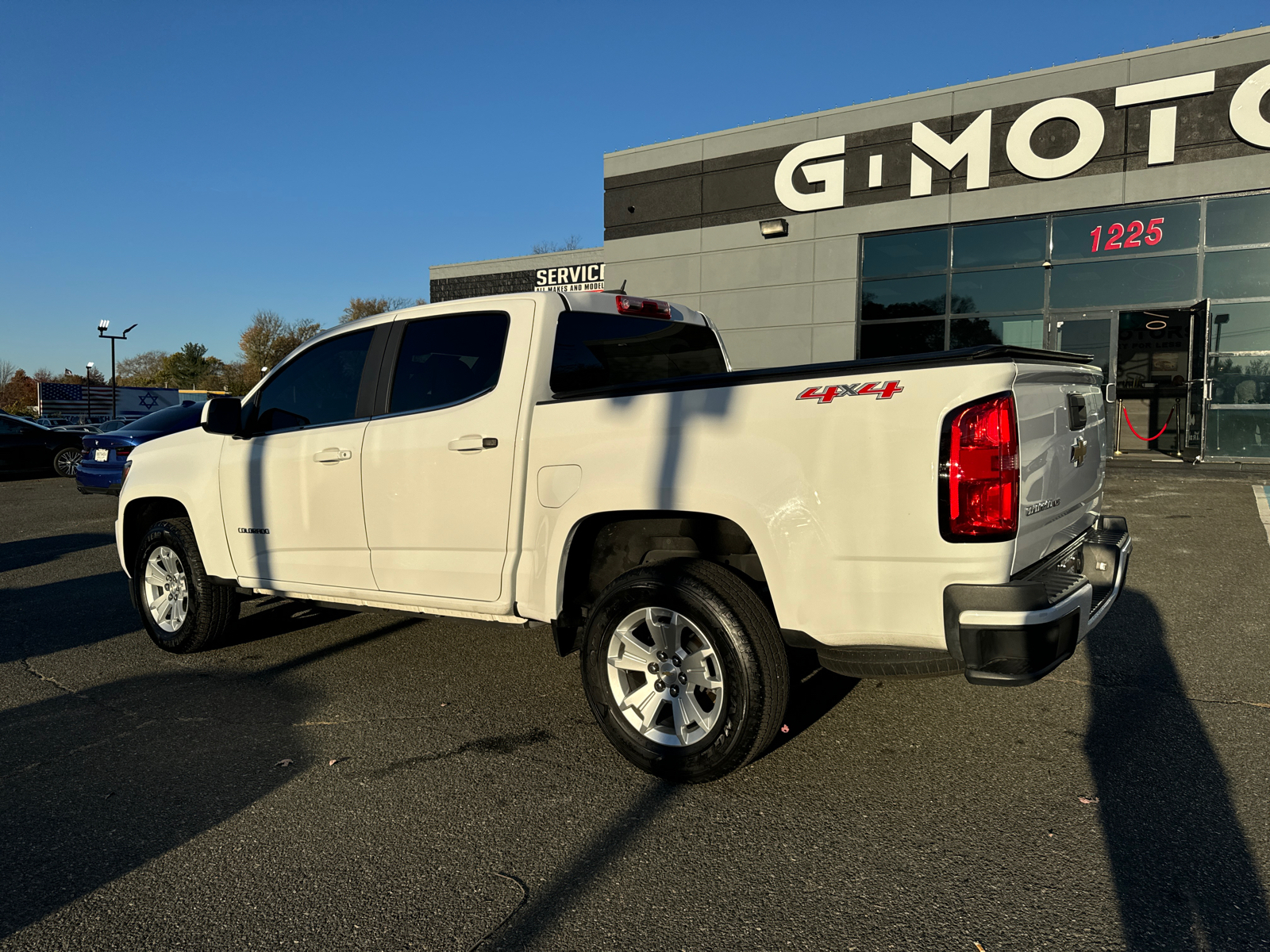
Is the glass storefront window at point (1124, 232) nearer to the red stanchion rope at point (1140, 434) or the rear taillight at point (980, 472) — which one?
the red stanchion rope at point (1140, 434)

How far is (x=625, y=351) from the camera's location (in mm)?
4473

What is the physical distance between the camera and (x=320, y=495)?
4496 millimetres

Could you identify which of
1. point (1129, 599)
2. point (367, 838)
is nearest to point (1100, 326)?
point (1129, 599)

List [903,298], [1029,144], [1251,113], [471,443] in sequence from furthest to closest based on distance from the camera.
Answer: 1. [903,298]
2. [1029,144]
3. [1251,113]
4. [471,443]

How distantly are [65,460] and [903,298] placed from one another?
58.8ft

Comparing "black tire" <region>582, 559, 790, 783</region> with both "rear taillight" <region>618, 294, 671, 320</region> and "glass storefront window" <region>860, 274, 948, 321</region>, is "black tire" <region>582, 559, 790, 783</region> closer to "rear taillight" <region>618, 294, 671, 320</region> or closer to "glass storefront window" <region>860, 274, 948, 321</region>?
"rear taillight" <region>618, 294, 671, 320</region>

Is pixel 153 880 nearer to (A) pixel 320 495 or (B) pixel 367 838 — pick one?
(B) pixel 367 838

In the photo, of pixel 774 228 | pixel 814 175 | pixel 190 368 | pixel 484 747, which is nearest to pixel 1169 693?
pixel 484 747

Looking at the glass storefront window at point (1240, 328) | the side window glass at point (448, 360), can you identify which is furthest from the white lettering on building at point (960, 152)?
the side window glass at point (448, 360)

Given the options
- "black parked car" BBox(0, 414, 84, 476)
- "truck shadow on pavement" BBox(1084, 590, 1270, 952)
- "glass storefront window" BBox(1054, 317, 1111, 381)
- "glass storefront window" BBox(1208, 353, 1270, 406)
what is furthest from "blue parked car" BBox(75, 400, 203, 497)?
"glass storefront window" BBox(1208, 353, 1270, 406)

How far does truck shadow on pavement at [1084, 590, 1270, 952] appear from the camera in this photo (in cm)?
233

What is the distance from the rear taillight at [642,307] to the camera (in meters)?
4.44

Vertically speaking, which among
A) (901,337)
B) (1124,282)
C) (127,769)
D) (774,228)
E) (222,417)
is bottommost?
(127,769)

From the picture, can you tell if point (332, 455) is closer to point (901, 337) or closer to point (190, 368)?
point (901, 337)
